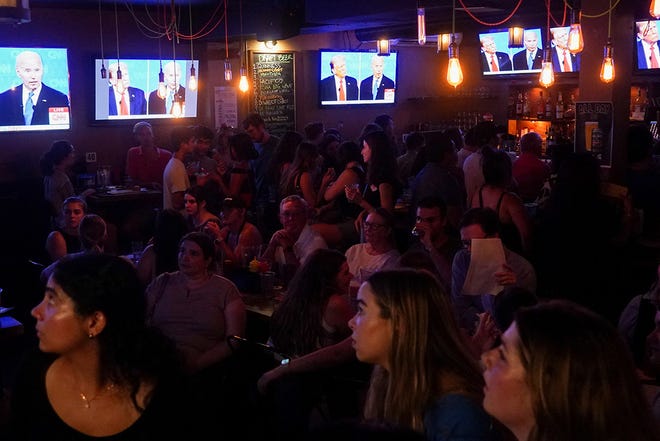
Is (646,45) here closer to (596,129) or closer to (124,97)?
(596,129)

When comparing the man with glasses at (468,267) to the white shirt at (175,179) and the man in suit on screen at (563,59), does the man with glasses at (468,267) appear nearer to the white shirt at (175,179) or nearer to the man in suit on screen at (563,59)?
the white shirt at (175,179)

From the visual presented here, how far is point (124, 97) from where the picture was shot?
9.86 meters

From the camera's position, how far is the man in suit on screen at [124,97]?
970 cm

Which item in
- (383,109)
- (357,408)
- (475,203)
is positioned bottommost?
(357,408)

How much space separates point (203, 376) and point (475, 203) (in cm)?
233

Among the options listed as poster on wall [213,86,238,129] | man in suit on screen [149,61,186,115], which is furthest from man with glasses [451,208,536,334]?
poster on wall [213,86,238,129]

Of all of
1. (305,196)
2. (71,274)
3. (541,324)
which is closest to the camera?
(541,324)

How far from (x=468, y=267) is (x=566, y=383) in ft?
8.64

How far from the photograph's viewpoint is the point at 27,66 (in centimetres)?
910

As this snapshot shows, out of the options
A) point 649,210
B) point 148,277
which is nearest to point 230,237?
point 148,277

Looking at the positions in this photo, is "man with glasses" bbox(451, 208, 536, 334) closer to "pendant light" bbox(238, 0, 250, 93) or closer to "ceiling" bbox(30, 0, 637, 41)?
"ceiling" bbox(30, 0, 637, 41)

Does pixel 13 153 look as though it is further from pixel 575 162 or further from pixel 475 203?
pixel 575 162

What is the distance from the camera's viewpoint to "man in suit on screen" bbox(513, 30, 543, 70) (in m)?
9.43

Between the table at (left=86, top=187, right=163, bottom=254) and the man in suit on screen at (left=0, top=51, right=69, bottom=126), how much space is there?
119 cm
